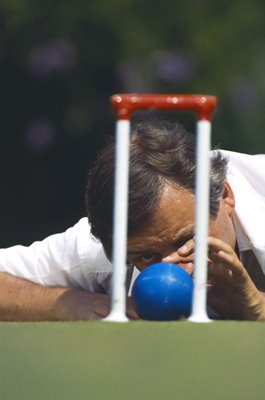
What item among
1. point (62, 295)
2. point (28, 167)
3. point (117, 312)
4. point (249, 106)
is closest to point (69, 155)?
point (28, 167)

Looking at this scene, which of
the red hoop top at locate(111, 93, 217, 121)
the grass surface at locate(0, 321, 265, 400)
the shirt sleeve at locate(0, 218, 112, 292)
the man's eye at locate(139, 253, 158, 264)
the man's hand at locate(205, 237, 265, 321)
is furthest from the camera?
the shirt sleeve at locate(0, 218, 112, 292)

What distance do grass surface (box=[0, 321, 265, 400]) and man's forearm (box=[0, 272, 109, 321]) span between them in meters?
1.03

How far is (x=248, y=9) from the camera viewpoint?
711cm

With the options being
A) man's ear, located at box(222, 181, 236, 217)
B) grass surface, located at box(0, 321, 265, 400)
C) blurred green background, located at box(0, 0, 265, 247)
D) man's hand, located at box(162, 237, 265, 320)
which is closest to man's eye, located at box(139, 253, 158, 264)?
man's hand, located at box(162, 237, 265, 320)

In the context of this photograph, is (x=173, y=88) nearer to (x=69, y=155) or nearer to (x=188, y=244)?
(x=69, y=155)

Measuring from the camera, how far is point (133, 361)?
11.3 feet

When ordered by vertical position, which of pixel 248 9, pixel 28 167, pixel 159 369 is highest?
pixel 248 9

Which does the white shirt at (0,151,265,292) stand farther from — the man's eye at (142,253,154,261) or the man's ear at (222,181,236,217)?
the man's eye at (142,253,154,261)

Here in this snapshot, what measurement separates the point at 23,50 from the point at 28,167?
79cm

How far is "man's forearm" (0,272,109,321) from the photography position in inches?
180

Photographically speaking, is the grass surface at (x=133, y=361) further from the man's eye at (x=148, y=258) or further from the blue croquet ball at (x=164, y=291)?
the man's eye at (x=148, y=258)

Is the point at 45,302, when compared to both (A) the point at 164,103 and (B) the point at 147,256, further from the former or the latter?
(A) the point at 164,103

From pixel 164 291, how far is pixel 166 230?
0.88ft

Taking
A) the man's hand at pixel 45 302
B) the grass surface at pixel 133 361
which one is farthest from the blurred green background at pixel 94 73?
the grass surface at pixel 133 361
